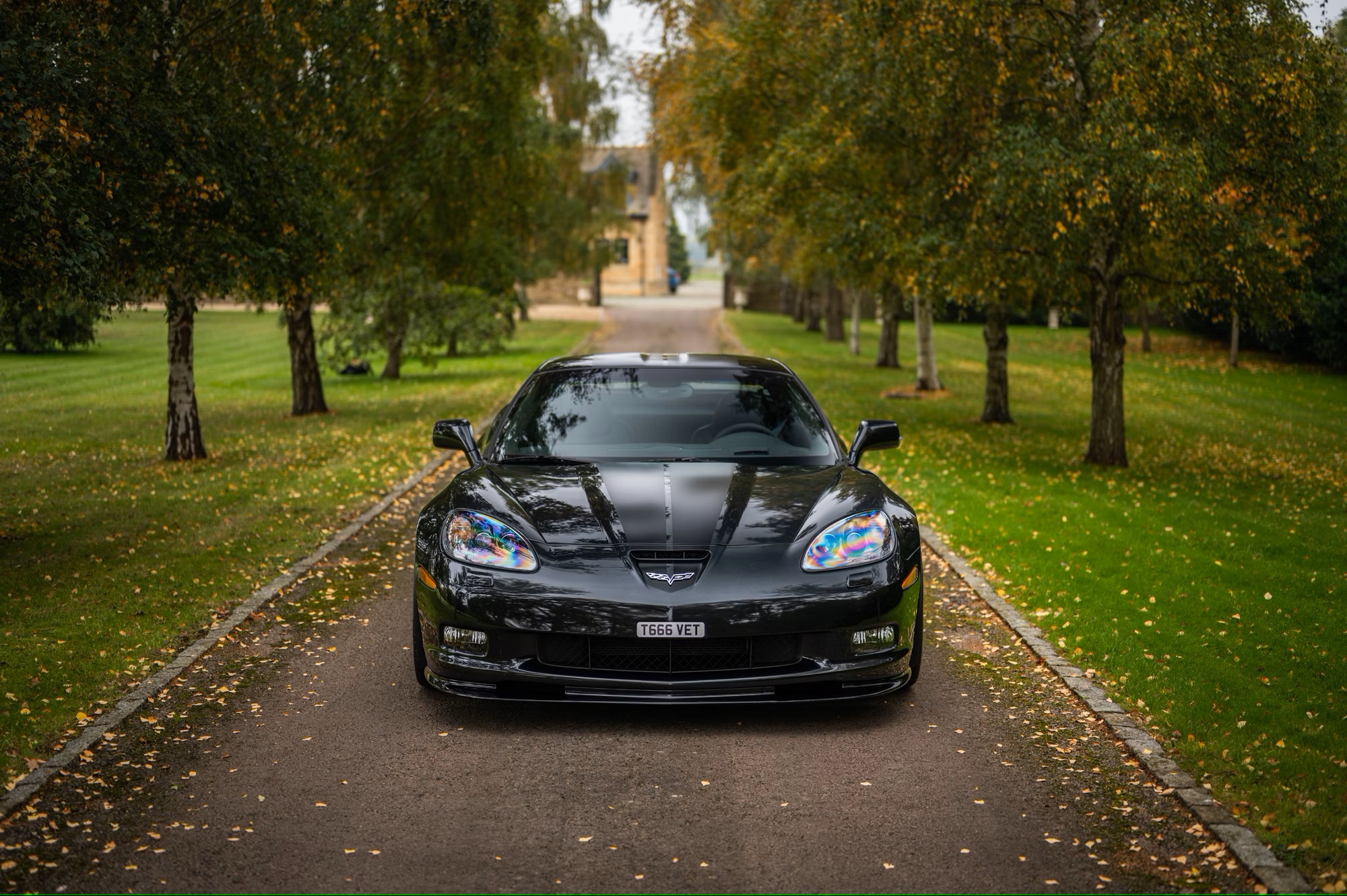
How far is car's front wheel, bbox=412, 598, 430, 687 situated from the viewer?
5953 millimetres

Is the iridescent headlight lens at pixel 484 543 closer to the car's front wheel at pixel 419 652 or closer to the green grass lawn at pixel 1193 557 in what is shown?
the car's front wheel at pixel 419 652

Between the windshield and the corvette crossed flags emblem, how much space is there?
1.29 meters

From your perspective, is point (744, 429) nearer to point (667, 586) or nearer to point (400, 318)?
point (667, 586)

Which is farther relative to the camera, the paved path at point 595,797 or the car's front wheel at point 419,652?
the car's front wheel at point 419,652

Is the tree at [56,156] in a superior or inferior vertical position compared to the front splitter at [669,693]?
superior

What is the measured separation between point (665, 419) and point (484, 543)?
169 centimetres

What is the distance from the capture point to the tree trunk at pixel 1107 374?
50.1ft

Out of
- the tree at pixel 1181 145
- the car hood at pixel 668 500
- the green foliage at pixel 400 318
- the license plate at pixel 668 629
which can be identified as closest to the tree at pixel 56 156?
the car hood at pixel 668 500

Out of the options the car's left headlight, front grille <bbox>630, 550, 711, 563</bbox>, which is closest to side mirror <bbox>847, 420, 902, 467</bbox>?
the car's left headlight

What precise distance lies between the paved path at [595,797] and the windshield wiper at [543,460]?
1173mm

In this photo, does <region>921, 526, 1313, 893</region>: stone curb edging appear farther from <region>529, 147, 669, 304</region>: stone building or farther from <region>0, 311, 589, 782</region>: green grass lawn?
<region>529, 147, 669, 304</region>: stone building

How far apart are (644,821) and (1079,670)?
291 cm

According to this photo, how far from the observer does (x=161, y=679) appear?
638 centimetres

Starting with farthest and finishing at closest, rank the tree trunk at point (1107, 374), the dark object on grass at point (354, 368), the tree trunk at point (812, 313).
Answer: the tree trunk at point (812, 313), the dark object on grass at point (354, 368), the tree trunk at point (1107, 374)
